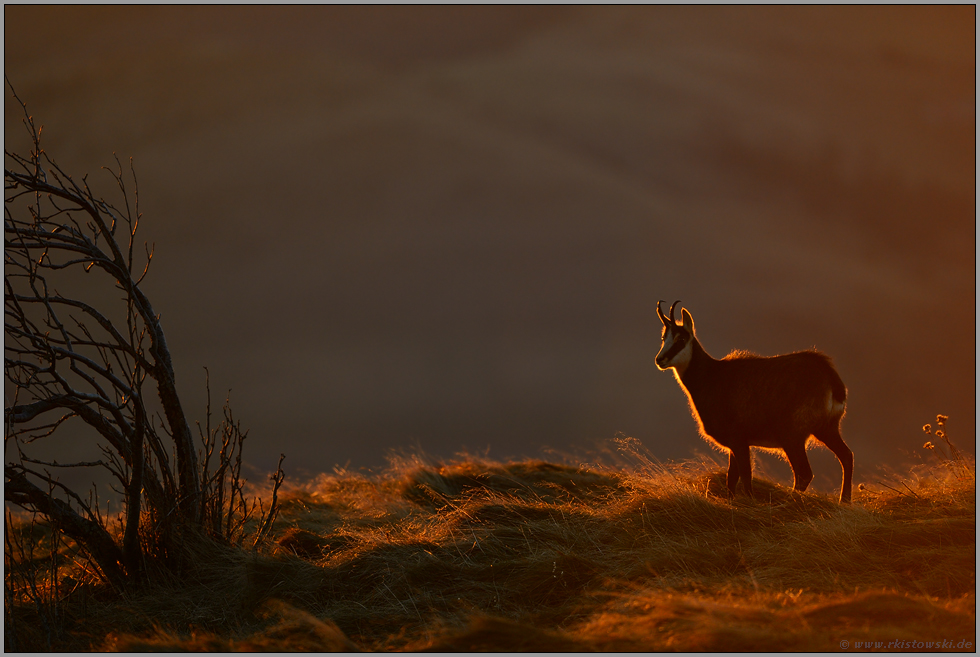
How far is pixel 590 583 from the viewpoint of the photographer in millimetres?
5793

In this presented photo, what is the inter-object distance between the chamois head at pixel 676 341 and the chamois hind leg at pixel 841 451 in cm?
167

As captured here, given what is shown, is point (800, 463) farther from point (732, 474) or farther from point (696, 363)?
point (696, 363)

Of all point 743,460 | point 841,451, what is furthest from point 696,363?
point 841,451

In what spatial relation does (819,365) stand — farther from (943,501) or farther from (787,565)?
(787,565)

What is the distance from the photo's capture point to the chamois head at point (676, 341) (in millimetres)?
8023

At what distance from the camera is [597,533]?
676 centimetres

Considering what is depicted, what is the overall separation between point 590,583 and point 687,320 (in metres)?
3.61

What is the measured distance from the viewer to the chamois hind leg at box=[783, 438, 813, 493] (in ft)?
25.0

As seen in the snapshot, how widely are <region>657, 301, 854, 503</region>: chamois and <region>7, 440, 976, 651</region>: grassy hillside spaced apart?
0.50 metres

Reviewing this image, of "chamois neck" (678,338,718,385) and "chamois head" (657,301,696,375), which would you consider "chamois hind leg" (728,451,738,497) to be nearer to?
"chamois neck" (678,338,718,385)


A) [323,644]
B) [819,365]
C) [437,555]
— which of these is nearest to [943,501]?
[819,365]

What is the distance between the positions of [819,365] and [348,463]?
8714 millimetres

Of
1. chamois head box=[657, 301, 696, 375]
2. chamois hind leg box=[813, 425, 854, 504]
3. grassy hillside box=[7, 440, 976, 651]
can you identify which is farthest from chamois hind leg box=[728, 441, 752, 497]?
chamois head box=[657, 301, 696, 375]

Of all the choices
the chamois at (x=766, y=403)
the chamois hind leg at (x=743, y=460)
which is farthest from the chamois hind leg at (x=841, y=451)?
the chamois hind leg at (x=743, y=460)
